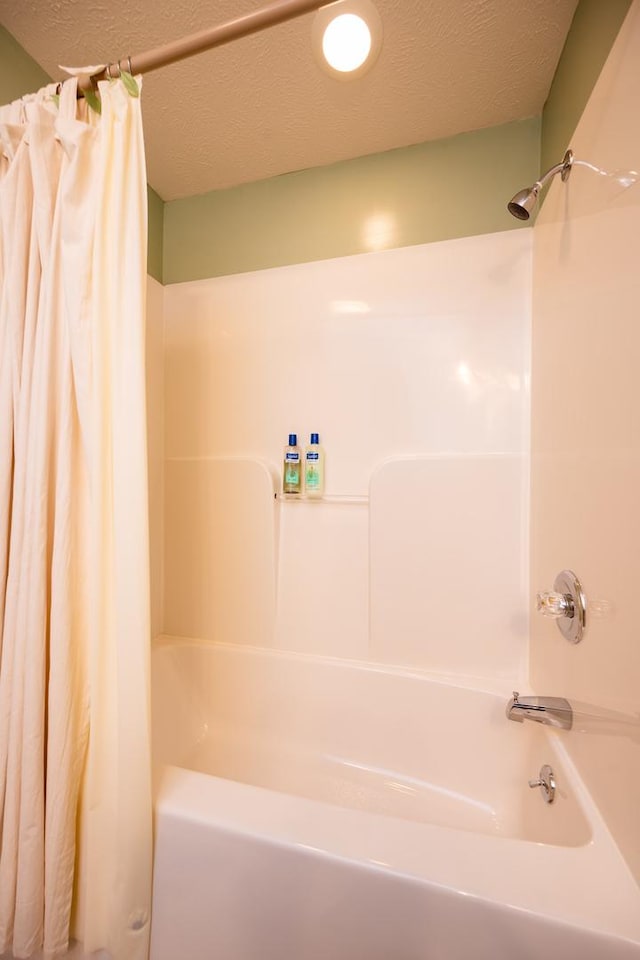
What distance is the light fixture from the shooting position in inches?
35.9

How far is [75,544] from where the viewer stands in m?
0.79

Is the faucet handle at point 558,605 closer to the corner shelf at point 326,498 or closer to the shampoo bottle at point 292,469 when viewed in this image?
the corner shelf at point 326,498

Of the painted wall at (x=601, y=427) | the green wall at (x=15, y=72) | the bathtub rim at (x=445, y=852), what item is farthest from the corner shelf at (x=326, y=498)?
the green wall at (x=15, y=72)

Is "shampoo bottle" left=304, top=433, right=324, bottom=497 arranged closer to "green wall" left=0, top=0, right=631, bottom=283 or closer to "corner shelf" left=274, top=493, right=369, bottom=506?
"corner shelf" left=274, top=493, right=369, bottom=506

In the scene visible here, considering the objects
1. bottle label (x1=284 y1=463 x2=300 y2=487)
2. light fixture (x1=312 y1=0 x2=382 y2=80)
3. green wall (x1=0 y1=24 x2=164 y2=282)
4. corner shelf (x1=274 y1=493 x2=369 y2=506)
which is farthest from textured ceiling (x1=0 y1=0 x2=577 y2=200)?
corner shelf (x1=274 y1=493 x2=369 y2=506)

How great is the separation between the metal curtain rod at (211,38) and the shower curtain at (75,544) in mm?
40

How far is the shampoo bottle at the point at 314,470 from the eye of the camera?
1.46m

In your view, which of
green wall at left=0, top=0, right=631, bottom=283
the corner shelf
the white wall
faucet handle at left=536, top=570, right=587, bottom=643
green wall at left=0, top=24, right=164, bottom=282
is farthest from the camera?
the corner shelf

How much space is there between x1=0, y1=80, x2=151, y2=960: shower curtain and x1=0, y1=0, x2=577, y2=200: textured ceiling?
1.75 ft

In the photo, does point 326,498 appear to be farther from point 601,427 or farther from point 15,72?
point 15,72

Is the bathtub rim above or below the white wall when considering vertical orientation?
below

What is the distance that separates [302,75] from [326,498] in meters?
1.32

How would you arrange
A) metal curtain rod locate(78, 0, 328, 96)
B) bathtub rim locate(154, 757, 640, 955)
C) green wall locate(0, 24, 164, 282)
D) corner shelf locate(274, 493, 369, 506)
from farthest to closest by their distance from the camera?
1. corner shelf locate(274, 493, 369, 506)
2. green wall locate(0, 24, 164, 282)
3. metal curtain rod locate(78, 0, 328, 96)
4. bathtub rim locate(154, 757, 640, 955)

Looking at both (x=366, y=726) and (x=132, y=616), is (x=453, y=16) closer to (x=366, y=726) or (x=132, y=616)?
(x=132, y=616)
